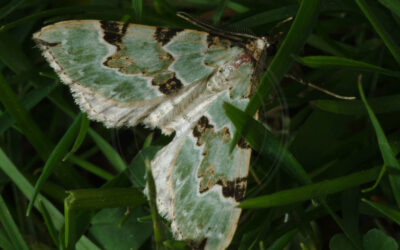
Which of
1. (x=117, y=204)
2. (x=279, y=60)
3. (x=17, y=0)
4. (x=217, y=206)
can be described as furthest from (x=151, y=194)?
(x=17, y=0)

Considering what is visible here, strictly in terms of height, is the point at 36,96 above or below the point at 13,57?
below

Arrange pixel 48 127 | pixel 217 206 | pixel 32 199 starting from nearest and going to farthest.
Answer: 1. pixel 217 206
2. pixel 32 199
3. pixel 48 127

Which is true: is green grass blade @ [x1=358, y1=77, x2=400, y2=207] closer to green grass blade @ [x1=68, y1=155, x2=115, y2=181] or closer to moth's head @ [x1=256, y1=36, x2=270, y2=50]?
moth's head @ [x1=256, y1=36, x2=270, y2=50]

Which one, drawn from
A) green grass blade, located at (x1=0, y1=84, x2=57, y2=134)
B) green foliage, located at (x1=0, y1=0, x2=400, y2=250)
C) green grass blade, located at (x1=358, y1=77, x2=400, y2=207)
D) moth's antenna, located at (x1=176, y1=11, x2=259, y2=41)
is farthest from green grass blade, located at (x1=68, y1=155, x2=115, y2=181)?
green grass blade, located at (x1=358, y1=77, x2=400, y2=207)

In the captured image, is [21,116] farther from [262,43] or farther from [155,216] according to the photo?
[262,43]

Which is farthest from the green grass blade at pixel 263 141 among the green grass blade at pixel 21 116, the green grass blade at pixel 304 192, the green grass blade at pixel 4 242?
the green grass blade at pixel 4 242

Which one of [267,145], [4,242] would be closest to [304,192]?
[267,145]

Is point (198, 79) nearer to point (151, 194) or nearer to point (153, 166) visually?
point (153, 166)
